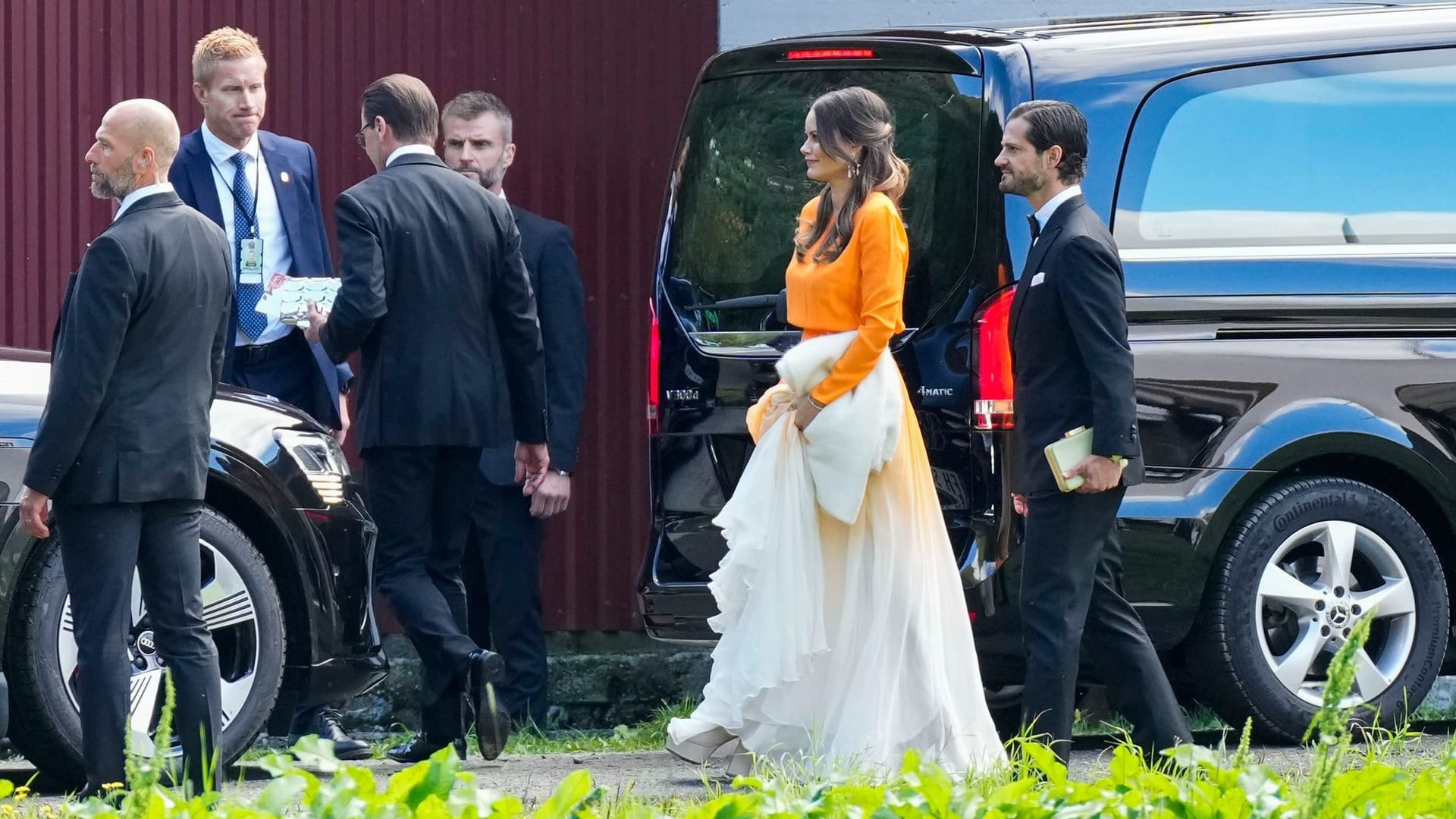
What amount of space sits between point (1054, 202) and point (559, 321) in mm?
2239

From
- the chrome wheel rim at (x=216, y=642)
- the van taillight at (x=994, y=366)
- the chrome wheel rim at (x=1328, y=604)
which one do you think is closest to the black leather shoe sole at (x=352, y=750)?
the chrome wheel rim at (x=216, y=642)

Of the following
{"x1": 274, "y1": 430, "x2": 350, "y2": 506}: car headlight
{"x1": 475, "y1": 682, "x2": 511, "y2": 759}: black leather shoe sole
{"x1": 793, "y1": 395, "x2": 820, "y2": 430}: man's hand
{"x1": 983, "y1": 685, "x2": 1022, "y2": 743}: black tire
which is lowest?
{"x1": 983, "y1": 685, "x2": 1022, "y2": 743}: black tire

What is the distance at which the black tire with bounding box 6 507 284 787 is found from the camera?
17.7 ft

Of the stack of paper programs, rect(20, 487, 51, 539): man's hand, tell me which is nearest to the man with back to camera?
the stack of paper programs

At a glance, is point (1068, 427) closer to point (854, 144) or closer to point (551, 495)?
point (854, 144)

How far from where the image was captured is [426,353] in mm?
5680

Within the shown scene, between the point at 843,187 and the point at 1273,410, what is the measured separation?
4.81 ft

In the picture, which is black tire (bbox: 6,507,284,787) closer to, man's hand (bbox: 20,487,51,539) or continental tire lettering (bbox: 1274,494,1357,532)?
man's hand (bbox: 20,487,51,539)

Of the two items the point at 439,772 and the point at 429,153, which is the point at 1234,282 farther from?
the point at 439,772

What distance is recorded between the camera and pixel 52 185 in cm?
812

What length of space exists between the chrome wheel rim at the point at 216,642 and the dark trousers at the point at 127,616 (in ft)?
1.80

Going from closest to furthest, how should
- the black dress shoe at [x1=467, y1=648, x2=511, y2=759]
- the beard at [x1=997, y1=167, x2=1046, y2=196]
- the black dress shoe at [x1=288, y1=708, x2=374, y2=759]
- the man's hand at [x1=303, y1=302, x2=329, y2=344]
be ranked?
the beard at [x1=997, y1=167, x2=1046, y2=196], the black dress shoe at [x1=467, y1=648, x2=511, y2=759], the man's hand at [x1=303, y1=302, x2=329, y2=344], the black dress shoe at [x1=288, y1=708, x2=374, y2=759]

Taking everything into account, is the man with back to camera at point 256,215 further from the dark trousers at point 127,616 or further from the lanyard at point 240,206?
the dark trousers at point 127,616

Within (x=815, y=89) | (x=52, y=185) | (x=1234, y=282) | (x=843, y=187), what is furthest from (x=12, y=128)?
(x=1234, y=282)
